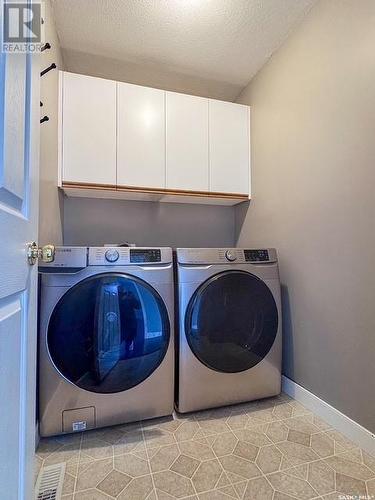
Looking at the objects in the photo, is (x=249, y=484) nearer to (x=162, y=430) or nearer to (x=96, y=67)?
(x=162, y=430)

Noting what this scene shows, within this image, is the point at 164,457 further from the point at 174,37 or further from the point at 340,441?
the point at 174,37

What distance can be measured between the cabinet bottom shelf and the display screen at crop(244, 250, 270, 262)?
2.10 feet

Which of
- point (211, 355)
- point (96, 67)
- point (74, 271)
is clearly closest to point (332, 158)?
point (211, 355)

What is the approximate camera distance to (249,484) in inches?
40.2

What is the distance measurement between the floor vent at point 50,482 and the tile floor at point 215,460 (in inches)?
1.0

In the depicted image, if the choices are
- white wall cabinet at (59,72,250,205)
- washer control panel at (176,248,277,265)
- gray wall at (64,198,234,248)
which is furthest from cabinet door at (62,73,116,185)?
washer control panel at (176,248,277,265)

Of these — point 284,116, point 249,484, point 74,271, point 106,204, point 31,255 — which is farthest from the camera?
point 106,204

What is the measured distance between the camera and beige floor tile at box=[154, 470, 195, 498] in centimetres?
99

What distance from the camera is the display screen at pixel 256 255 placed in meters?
1.58

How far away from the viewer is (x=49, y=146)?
4.82 ft

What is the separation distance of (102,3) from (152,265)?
4.66ft

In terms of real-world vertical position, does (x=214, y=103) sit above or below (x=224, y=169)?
above

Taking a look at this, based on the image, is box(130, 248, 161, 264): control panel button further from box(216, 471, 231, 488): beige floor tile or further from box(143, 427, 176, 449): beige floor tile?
box(216, 471, 231, 488): beige floor tile

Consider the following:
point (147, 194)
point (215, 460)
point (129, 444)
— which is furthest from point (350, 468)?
point (147, 194)
